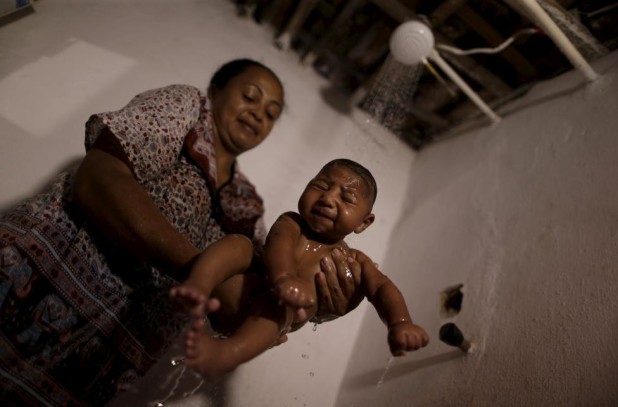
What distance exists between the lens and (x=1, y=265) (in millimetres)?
744

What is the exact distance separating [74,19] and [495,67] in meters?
1.79

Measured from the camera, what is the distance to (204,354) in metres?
0.58

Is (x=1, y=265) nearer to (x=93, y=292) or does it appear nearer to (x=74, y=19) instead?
(x=93, y=292)

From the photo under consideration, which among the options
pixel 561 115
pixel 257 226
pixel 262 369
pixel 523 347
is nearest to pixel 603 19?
pixel 561 115

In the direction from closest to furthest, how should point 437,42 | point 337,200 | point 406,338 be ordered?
point 406,338 → point 337,200 → point 437,42

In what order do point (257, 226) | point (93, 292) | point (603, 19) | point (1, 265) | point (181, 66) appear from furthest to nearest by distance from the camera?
1. point (181, 66)
2. point (603, 19)
3. point (257, 226)
4. point (93, 292)
5. point (1, 265)

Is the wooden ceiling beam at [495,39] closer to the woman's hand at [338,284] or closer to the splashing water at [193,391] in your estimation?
the woman's hand at [338,284]

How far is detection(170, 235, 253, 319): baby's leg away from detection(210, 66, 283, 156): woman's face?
497 mm

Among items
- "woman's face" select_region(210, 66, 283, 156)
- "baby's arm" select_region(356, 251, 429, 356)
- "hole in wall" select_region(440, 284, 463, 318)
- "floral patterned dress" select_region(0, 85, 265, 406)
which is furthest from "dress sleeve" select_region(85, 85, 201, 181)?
"hole in wall" select_region(440, 284, 463, 318)

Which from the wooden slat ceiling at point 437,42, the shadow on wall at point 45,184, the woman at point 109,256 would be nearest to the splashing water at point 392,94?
the wooden slat ceiling at point 437,42

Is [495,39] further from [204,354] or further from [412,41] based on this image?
[204,354]

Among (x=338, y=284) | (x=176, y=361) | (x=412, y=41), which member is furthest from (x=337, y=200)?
(x=412, y=41)

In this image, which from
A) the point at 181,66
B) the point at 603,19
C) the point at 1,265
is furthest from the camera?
the point at 181,66

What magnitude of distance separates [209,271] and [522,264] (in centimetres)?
98
